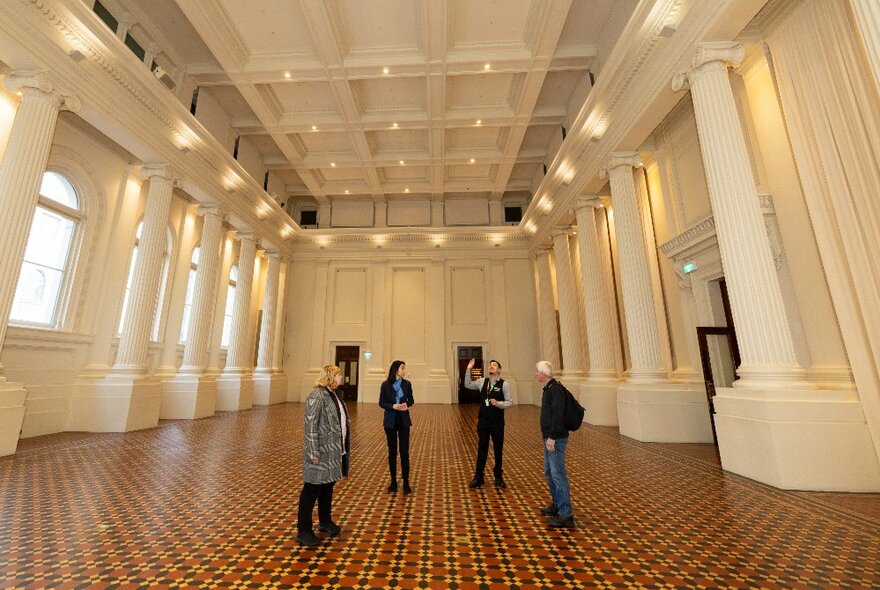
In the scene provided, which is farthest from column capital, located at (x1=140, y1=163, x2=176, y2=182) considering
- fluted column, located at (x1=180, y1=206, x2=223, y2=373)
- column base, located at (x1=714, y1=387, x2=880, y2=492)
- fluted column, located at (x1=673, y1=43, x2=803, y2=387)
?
column base, located at (x1=714, y1=387, x2=880, y2=492)

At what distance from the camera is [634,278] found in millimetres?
7297

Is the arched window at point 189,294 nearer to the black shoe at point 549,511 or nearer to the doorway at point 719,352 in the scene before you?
the black shoe at point 549,511

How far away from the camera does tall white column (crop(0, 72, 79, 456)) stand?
17.3 ft

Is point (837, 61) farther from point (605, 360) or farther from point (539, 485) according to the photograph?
point (605, 360)

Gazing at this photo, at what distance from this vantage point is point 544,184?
1137cm

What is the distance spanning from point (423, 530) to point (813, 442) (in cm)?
404

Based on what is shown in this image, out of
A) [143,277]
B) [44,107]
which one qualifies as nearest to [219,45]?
[44,107]

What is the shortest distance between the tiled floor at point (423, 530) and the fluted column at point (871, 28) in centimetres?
363

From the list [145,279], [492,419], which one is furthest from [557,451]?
[145,279]

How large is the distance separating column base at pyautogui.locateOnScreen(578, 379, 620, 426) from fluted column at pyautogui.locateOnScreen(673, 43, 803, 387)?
414cm

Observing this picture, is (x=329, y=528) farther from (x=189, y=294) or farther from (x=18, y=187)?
(x=189, y=294)

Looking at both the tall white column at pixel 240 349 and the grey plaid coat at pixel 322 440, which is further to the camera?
the tall white column at pixel 240 349

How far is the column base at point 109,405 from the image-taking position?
7363 mm

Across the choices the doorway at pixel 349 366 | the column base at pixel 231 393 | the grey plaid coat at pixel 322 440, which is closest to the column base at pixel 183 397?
the column base at pixel 231 393
